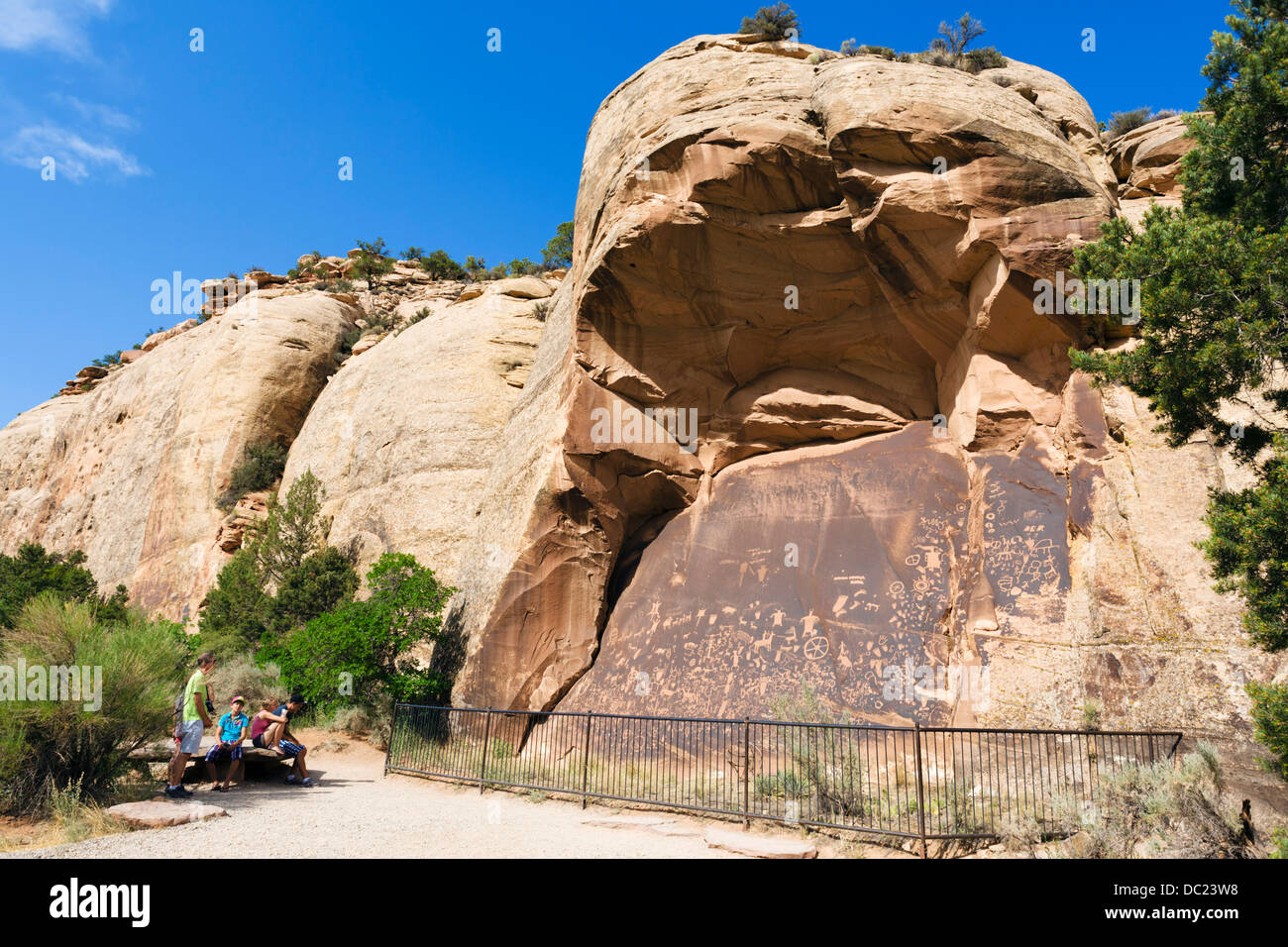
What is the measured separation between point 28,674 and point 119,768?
5.05 ft

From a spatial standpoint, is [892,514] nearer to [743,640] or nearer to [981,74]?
[743,640]

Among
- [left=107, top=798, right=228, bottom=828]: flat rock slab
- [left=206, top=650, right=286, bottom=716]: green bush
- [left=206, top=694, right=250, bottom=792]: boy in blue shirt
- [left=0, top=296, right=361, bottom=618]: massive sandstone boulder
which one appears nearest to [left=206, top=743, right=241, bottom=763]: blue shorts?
[left=206, top=694, right=250, bottom=792]: boy in blue shirt

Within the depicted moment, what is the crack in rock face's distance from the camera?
12.5 meters

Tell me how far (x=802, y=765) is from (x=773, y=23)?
17.1 m

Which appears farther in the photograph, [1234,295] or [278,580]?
[278,580]

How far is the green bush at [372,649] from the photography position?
1516cm

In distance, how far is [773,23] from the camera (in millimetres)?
18734

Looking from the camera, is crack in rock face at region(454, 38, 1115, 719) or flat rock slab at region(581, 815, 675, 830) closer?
flat rock slab at region(581, 815, 675, 830)

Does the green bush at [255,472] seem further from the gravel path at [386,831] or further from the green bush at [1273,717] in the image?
the green bush at [1273,717]

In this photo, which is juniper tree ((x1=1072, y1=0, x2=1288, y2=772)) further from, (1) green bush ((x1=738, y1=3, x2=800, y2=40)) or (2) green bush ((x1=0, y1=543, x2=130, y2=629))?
(2) green bush ((x1=0, y1=543, x2=130, y2=629))

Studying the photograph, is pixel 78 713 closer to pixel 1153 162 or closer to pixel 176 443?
pixel 1153 162

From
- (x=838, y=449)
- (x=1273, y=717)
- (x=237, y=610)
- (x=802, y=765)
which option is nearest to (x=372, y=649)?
(x=237, y=610)

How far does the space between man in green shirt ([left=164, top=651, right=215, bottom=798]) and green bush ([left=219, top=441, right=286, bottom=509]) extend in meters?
19.8

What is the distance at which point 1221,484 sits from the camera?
1024 cm
